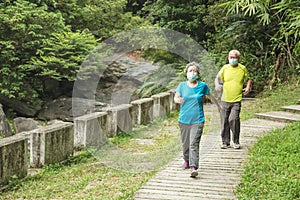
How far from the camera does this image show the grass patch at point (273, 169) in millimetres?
3707

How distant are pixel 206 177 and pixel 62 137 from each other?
2.26m

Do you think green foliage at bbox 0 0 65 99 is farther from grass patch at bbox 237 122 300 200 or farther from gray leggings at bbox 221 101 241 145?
grass patch at bbox 237 122 300 200

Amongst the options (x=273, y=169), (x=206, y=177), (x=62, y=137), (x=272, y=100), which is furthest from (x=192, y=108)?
(x=272, y=100)

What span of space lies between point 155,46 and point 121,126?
20.0 ft

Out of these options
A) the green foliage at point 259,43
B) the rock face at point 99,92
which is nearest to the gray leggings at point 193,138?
the green foliage at point 259,43

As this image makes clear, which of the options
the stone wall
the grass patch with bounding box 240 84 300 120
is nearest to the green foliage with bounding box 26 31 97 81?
the grass patch with bounding box 240 84 300 120

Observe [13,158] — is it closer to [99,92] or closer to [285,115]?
[285,115]

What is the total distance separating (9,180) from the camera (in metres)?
4.50

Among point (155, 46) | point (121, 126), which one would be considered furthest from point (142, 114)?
point (155, 46)

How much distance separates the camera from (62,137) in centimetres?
559

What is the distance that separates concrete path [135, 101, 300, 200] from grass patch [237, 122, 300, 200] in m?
0.14

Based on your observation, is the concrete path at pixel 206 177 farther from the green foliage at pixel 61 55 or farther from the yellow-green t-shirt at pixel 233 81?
the green foliage at pixel 61 55

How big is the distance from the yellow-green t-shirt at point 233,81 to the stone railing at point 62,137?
2.24 metres

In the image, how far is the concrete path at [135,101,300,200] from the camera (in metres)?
3.84
